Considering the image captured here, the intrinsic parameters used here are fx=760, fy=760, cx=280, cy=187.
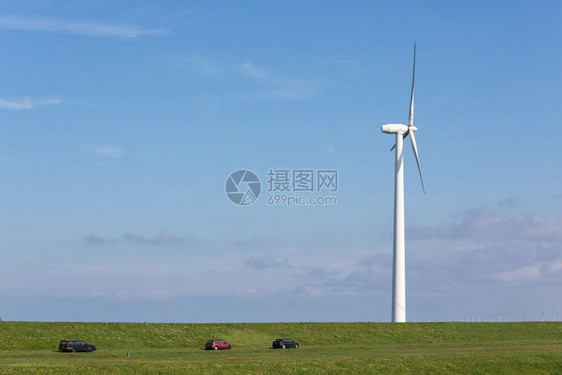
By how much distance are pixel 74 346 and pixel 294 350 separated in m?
25.0

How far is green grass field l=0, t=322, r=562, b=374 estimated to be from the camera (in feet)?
239

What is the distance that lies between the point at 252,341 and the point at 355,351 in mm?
17182

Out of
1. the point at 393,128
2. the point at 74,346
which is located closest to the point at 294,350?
the point at 74,346

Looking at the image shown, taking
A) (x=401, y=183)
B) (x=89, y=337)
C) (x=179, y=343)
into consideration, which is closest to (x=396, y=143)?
(x=401, y=183)

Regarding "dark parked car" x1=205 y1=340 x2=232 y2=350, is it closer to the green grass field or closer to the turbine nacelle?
the green grass field

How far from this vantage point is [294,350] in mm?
89188

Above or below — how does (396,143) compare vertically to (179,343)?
above


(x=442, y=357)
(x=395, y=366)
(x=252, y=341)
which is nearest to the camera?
(x=395, y=366)

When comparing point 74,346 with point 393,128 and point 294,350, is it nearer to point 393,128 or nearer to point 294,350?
point 294,350

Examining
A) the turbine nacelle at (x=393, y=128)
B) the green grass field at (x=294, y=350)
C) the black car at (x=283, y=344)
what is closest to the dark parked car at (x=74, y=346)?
the green grass field at (x=294, y=350)

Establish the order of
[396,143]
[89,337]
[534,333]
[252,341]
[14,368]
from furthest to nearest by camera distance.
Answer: [396,143], [534,333], [252,341], [89,337], [14,368]

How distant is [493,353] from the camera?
88312mm

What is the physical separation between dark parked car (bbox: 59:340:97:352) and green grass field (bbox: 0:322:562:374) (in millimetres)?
1334

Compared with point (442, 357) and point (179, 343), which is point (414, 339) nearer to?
point (442, 357)
